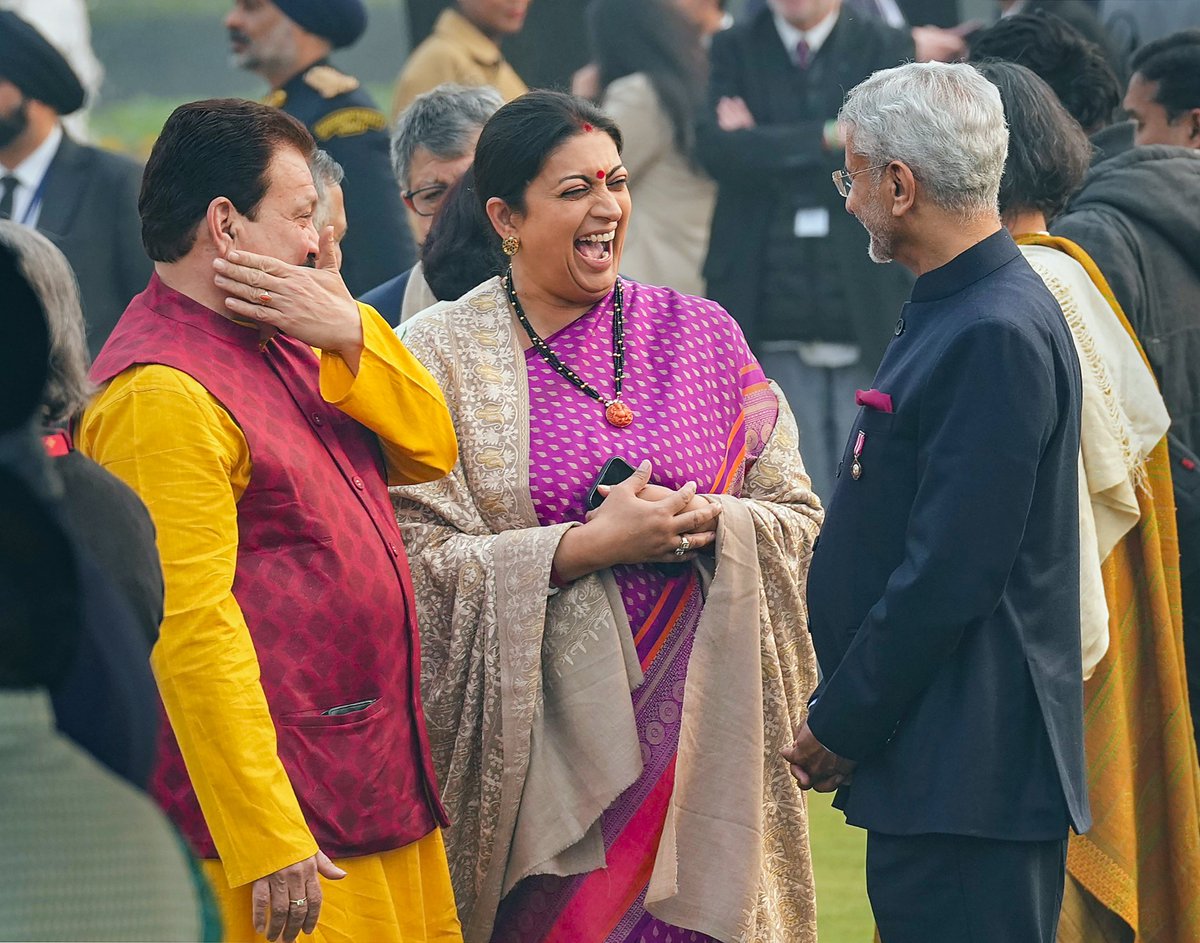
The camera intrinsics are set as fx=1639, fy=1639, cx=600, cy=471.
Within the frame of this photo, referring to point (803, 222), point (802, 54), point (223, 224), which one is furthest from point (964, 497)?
point (802, 54)

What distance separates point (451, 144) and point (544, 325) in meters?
1.29

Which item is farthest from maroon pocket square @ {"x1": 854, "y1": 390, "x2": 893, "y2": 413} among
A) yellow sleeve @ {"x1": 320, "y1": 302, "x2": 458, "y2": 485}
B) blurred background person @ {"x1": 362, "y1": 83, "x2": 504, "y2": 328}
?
blurred background person @ {"x1": 362, "y1": 83, "x2": 504, "y2": 328}

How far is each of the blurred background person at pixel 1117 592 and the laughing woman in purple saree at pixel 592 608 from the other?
2.14 ft

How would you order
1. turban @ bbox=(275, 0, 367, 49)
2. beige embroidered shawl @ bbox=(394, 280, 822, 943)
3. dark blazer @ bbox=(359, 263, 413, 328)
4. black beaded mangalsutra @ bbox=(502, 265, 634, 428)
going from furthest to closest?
turban @ bbox=(275, 0, 367, 49), dark blazer @ bbox=(359, 263, 413, 328), black beaded mangalsutra @ bbox=(502, 265, 634, 428), beige embroidered shawl @ bbox=(394, 280, 822, 943)

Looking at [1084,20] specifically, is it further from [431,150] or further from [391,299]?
[391,299]

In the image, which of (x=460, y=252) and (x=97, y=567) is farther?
(x=460, y=252)

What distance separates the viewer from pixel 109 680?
1.43 meters

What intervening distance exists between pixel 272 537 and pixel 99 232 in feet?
12.3

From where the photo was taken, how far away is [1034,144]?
3.34 m

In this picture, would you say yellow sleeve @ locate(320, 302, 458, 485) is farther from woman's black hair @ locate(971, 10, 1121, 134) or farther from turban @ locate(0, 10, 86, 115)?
turban @ locate(0, 10, 86, 115)

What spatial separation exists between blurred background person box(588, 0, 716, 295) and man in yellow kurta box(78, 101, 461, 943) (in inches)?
176

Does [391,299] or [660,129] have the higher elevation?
[660,129]

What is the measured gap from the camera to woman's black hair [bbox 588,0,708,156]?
7.03 meters

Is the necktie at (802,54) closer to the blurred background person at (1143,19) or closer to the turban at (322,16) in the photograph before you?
the blurred background person at (1143,19)
